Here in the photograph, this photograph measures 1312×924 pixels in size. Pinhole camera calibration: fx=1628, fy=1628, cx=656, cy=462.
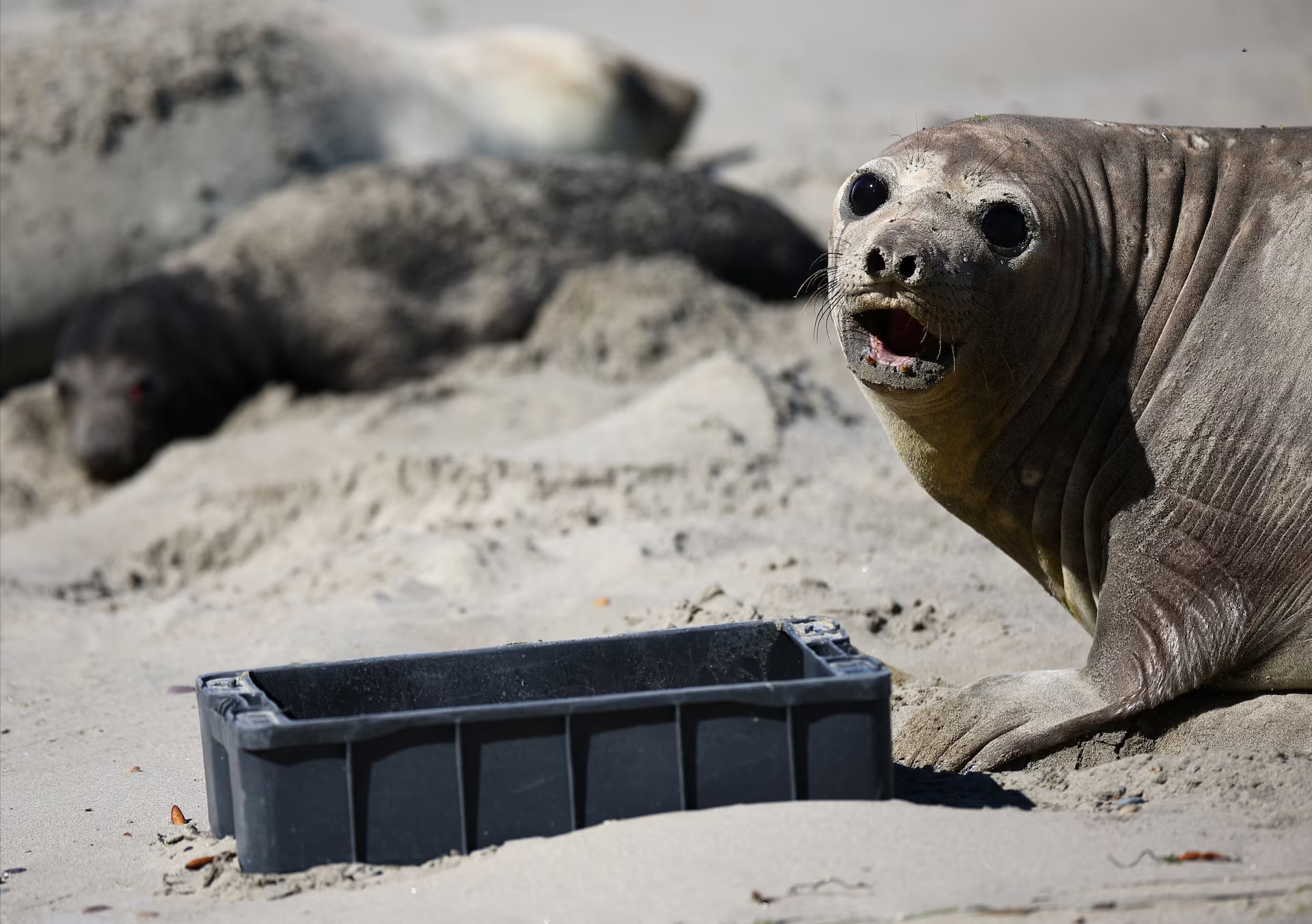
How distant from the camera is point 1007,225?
3.25 meters

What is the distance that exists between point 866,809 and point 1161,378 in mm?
1161

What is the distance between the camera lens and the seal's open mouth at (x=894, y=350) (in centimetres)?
324

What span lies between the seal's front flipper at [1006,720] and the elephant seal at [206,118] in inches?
258

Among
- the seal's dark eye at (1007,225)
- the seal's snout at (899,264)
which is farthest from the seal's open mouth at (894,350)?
the seal's dark eye at (1007,225)

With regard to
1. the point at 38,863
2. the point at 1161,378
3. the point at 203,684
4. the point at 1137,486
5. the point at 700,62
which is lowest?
the point at 38,863

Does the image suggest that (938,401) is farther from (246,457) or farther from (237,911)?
(246,457)

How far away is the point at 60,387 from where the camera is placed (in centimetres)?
790

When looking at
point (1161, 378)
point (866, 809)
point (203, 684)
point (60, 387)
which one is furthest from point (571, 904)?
point (60, 387)

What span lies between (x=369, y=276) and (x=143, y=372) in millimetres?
1242

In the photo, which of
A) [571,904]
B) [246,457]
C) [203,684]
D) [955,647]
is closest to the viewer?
[571,904]

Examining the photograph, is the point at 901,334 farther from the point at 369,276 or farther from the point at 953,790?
the point at 369,276

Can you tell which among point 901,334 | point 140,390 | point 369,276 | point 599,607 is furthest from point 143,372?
Answer: point 901,334

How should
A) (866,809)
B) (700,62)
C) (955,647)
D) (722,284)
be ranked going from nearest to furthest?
(866,809), (955,647), (722,284), (700,62)

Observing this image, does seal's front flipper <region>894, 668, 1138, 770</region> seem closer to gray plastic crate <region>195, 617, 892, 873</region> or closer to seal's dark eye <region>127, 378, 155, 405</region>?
gray plastic crate <region>195, 617, 892, 873</region>
